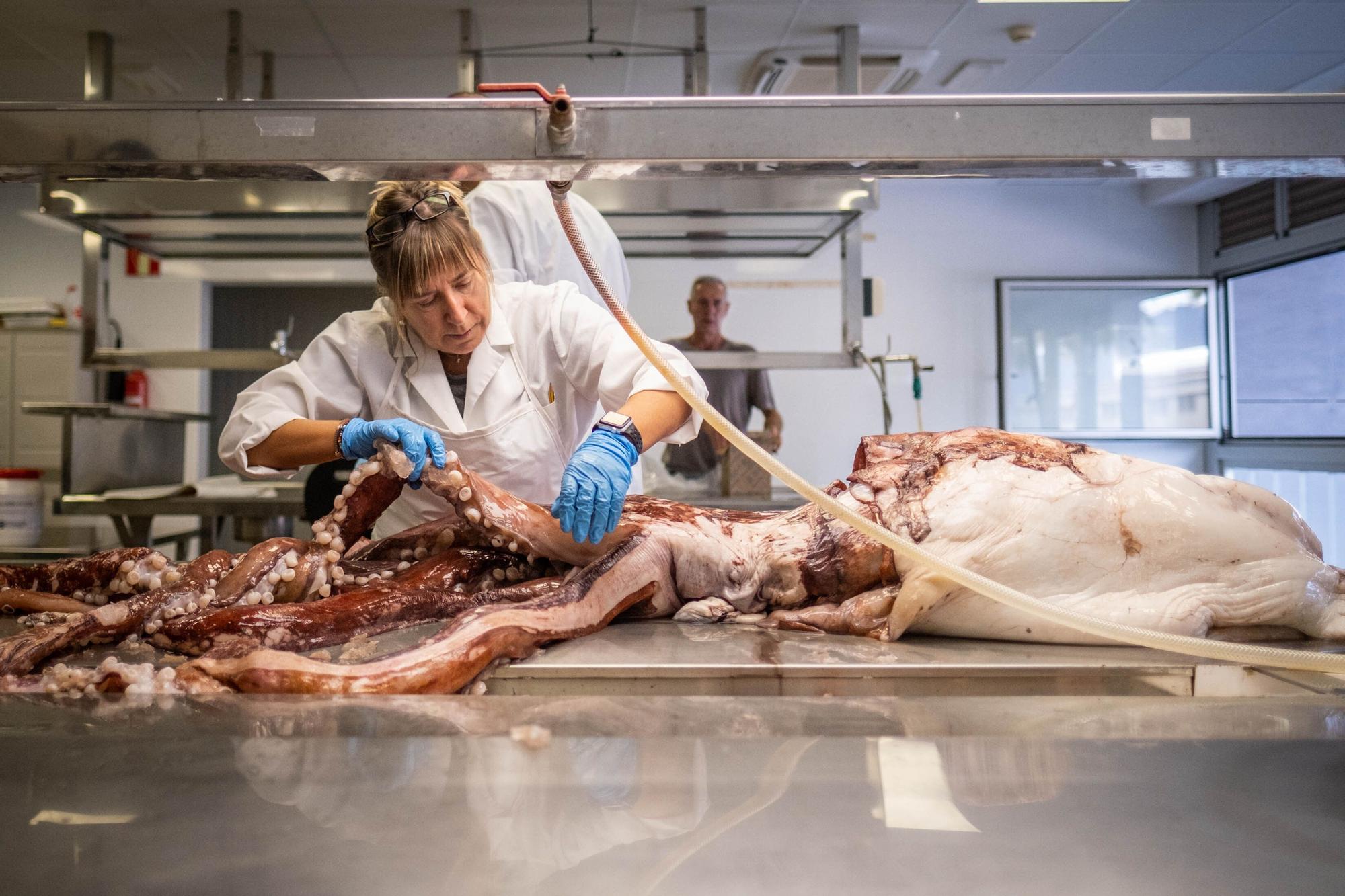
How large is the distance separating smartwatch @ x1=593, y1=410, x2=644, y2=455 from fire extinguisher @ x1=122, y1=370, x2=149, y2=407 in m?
6.75

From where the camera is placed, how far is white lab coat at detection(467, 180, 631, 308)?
293 centimetres

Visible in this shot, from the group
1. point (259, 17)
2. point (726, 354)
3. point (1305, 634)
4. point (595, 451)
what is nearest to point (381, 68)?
point (259, 17)

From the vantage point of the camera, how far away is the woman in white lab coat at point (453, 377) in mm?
1926

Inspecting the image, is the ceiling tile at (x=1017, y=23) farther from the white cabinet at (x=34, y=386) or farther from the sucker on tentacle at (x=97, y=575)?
the white cabinet at (x=34, y=386)

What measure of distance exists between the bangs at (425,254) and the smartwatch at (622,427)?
20.1 inches

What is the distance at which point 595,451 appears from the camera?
1702mm

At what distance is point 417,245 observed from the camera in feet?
6.20

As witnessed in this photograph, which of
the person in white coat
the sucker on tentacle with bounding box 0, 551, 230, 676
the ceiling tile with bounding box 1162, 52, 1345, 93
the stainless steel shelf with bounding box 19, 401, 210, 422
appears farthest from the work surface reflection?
the ceiling tile with bounding box 1162, 52, 1345, 93

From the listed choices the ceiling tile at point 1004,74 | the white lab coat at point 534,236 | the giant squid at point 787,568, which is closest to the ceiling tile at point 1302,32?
the ceiling tile at point 1004,74

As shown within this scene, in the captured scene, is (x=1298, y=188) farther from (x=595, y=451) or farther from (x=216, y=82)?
(x=216, y=82)

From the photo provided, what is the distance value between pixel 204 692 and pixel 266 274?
13.7 ft

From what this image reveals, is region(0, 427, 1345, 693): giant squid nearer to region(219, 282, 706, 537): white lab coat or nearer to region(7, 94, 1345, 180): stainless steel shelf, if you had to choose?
region(219, 282, 706, 537): white lab coat

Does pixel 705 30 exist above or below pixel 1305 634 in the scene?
above

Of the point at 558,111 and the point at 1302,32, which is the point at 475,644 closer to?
the point at 558,111
